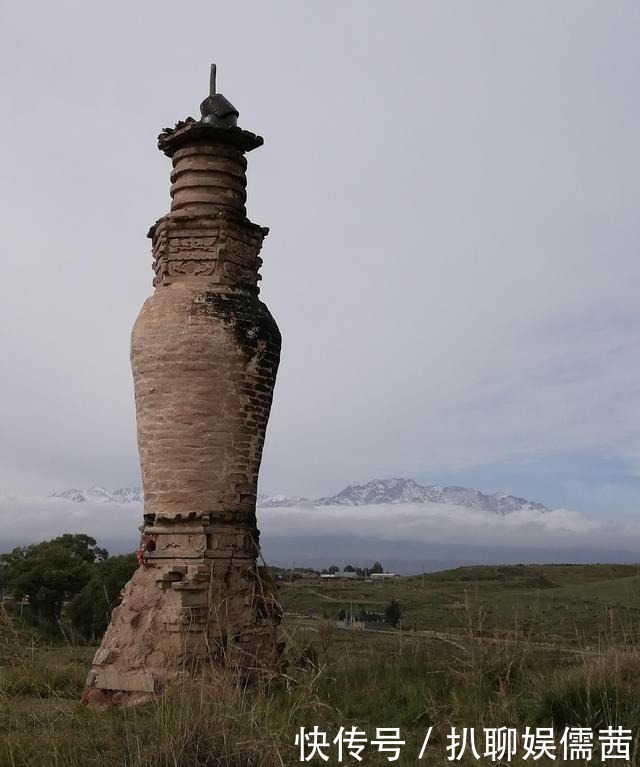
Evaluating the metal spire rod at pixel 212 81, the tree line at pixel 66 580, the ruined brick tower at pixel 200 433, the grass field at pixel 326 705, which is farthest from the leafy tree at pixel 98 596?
the metal spire rod at pixel 212 81

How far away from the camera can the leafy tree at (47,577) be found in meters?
25.0

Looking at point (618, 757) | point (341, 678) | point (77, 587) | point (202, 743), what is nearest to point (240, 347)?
point (341, 678)

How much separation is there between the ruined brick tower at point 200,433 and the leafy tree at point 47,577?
1832cm

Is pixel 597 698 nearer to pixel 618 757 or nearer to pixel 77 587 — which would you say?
pixel 618 757

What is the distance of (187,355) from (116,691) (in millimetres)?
3170

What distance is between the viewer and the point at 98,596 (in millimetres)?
22953

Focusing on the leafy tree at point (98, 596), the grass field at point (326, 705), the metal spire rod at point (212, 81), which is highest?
the metal spire rod at point (212, 81)

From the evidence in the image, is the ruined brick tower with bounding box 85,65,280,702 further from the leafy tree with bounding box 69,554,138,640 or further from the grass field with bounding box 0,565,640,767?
the leafy tree with bounding box 69,554,138,640

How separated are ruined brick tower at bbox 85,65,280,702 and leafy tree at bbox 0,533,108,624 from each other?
1832 cm

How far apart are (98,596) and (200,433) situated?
1721 cm

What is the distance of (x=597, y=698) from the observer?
575 centimetres

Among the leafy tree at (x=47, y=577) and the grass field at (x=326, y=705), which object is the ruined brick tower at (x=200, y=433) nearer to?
the grass field at (x=326, y=705)

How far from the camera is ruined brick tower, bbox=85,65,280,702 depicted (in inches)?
282

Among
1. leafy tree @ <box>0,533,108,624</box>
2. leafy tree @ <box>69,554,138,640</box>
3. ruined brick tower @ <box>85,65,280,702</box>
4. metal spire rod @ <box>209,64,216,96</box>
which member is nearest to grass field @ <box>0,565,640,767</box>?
ruined brick tower @ <box>85,65,280,702</box>
